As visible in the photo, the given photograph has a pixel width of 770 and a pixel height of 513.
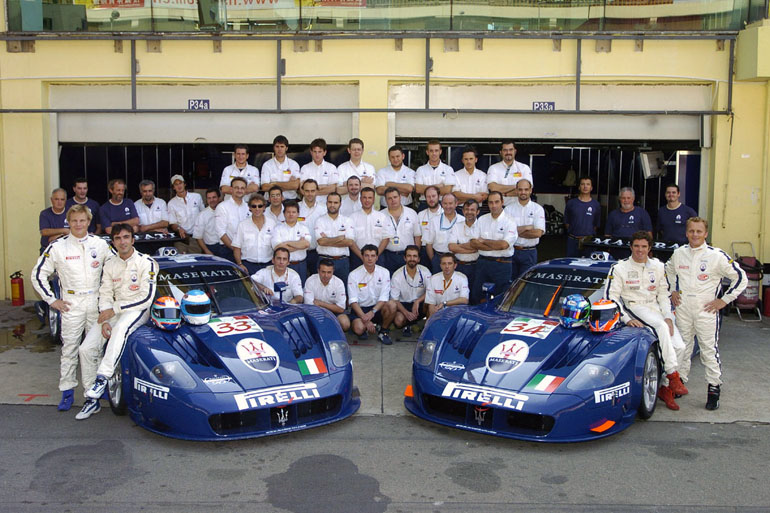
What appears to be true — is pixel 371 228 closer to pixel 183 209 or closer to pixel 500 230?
pixel 500 230

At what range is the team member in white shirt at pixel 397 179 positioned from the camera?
10.1 meters

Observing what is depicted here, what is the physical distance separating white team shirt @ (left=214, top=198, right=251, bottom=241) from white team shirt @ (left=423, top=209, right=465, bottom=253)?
7.67ft

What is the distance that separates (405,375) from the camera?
→ 7.50 m

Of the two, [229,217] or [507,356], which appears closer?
[507,356]

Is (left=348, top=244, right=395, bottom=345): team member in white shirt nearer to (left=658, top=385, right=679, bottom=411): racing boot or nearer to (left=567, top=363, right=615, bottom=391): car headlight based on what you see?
(left=658, top=385, right=679, bottom=411): racing boot

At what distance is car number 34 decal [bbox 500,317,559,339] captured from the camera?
6250 millimetres

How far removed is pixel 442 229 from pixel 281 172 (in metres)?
2.35

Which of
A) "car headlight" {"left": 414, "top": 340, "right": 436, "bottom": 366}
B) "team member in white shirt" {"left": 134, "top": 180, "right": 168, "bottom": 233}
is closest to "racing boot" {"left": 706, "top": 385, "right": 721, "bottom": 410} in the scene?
"car headlight" {"left": 414, "top": 340, "right": 436, "bottom": 366}

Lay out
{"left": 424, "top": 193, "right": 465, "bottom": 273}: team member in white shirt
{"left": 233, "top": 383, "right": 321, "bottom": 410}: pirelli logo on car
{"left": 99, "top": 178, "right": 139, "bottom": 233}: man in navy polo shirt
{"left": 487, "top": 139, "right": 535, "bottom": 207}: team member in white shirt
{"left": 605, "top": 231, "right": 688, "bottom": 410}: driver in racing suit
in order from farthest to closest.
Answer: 1. {"left": 487, "top": 139, "right": 535, "bottom": 207}: team member in white shirt
2. {"left": 99, "top": 178, "right": 139, "bottom": 233}: man in navy polo shirt
3. {"left": 424, "top": 193, "right": 465, "bottom": 273}: team member in white shirt
4. {"left": 605, "top": 231, "right": 688, "bottom": 410}: driver in racing suit
5. {"left": 233, "top": 383, "right": 321, "bottom": 410}: pirelli logo on car

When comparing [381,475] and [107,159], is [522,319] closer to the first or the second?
[381,475]

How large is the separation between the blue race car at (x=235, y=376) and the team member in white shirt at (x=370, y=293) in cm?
210

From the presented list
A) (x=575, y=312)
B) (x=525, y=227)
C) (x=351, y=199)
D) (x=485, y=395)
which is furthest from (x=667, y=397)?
(x=351, y=199)

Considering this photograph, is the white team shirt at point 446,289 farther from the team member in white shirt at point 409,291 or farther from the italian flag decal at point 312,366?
the italian flag decal at point 312,366

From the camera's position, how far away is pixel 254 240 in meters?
9.06
